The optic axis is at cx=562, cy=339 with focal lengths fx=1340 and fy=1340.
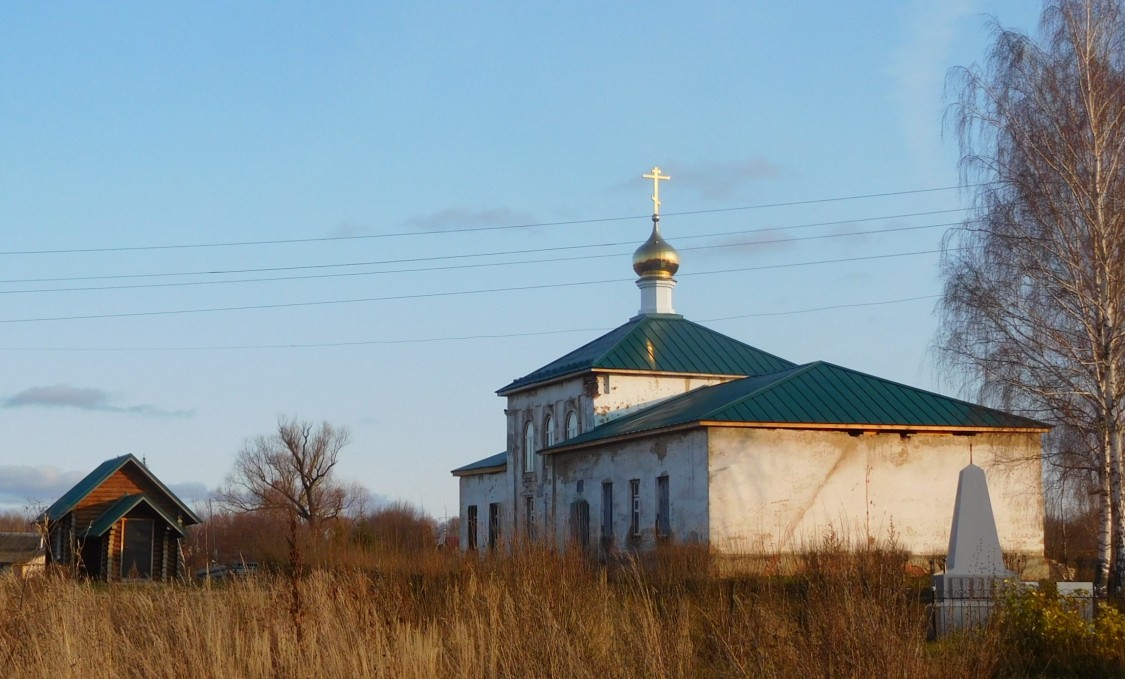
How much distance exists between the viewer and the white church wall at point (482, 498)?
38.8 meters

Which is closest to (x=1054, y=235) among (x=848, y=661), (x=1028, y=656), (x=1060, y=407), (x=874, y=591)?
(x=1060, y=407)

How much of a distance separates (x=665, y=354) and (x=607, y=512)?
5468mm

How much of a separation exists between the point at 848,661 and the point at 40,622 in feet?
24.5

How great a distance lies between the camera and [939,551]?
2648cm

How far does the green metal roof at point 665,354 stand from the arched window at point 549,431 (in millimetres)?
1118

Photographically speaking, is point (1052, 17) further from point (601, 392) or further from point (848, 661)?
point (848, 661)

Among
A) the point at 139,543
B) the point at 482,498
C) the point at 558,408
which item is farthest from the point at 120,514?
the point at 558,408

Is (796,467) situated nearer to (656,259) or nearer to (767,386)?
(767,386)

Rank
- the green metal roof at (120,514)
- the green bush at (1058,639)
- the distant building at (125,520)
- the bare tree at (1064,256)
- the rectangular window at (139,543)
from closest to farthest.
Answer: the green bush at (1058,639) → the bare tree at (1064,256) → the green metal roof at (120,514) → the distant building at (125,520) → the rectangular window at (139,543)

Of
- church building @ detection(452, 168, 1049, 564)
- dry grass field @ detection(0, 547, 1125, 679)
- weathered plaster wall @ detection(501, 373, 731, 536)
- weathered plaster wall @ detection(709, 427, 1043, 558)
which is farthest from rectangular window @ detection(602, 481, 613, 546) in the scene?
dry grass field @ detection(0, 547, 1125, 679)

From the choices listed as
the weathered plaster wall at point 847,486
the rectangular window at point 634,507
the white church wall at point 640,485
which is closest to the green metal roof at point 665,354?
the white church wall at point 640,485

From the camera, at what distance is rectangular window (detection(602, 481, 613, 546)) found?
29.8m

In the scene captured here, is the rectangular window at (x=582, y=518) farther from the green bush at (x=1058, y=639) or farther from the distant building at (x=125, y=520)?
the green bush at (x=1058, y=639)

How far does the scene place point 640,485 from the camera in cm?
2833
